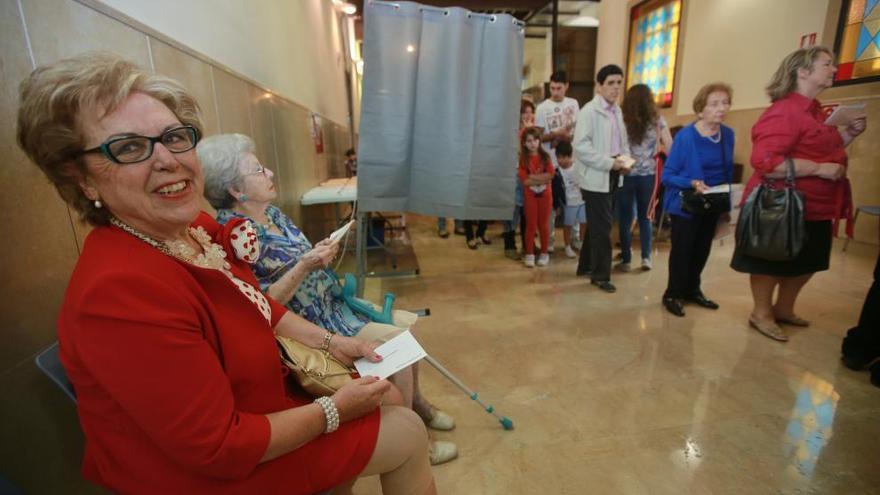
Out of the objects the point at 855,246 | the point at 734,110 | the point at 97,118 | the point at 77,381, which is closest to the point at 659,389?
the point at 77,381

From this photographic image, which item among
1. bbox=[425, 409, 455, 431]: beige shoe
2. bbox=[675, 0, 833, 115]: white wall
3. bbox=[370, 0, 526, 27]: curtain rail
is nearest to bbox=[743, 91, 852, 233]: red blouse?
bbox=[370, 0, 526, 27]: curtain rail

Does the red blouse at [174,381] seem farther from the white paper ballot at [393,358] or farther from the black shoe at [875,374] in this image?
the black shoe at [875,374]

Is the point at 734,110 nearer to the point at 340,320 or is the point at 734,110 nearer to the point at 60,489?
the point at 340,320

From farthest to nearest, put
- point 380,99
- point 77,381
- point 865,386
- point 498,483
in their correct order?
point 380,99 < point 865,386 < point 498,483 < point 77,381

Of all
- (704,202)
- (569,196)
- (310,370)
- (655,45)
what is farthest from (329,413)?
(655,45)

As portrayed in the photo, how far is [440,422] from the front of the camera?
1.73 m

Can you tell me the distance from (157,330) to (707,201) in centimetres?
287

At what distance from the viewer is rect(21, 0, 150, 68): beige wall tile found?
3.13ft

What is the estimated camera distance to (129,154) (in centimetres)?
75

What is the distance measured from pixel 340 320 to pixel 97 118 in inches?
40.1

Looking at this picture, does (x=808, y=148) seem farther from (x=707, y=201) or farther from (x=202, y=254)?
(x=202, y=254)

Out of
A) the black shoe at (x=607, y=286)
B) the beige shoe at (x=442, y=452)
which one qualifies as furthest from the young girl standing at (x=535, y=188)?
the beige shoe at (x=442, y=452)

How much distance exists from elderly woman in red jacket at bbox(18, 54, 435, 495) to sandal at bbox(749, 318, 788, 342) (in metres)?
2.61

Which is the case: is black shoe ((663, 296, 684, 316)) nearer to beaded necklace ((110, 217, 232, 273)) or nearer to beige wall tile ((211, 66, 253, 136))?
beaded necklace ((110, 217, 232, 273))
